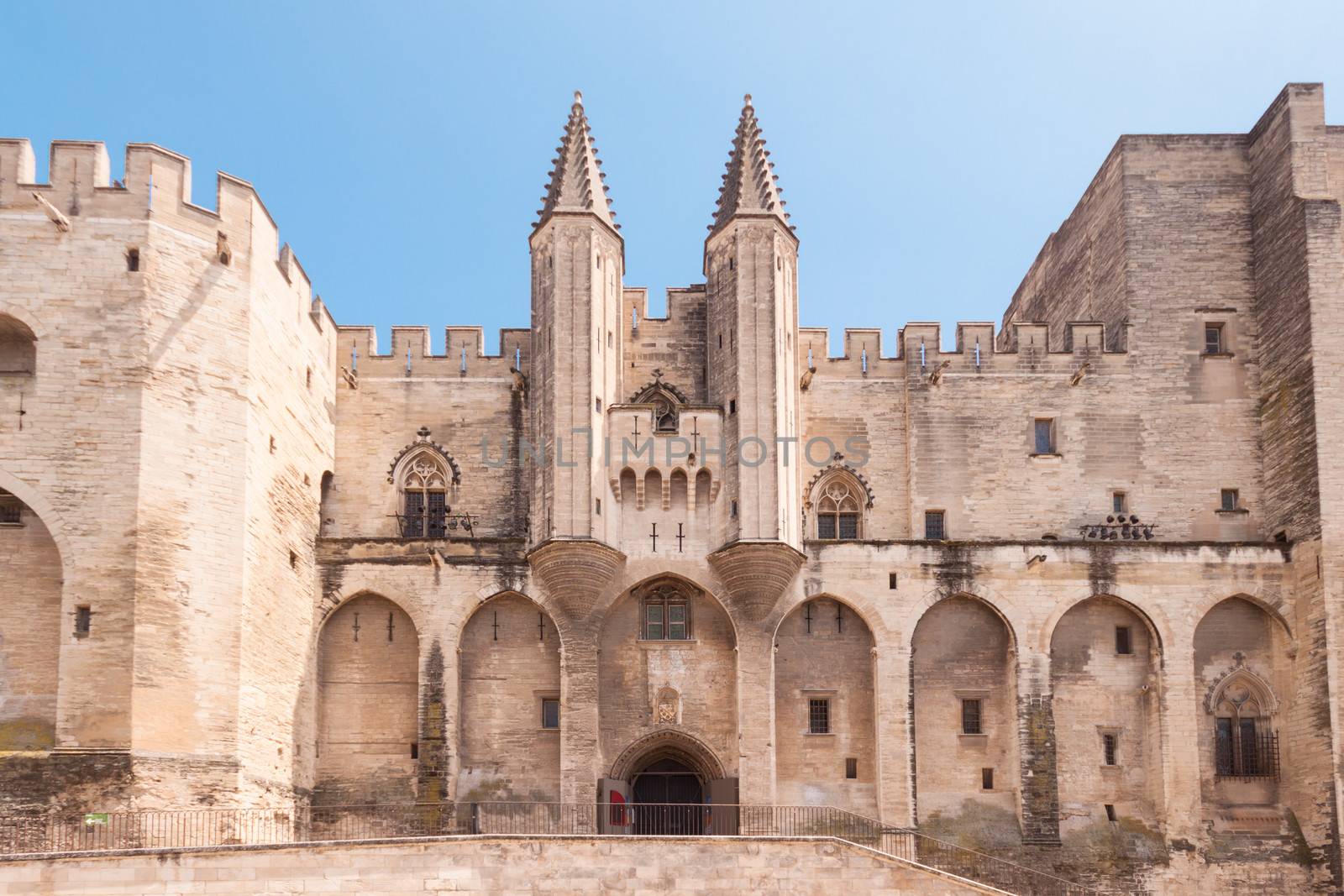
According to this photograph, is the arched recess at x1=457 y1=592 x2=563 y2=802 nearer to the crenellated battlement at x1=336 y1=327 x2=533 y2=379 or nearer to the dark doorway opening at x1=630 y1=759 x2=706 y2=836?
the dark doorway opening at x1=630 y1=759 x2=706 y2=836

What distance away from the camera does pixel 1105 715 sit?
36.5 m

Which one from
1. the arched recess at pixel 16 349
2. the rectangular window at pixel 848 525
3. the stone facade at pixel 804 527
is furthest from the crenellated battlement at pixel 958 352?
the arched recess at pixel 16 349

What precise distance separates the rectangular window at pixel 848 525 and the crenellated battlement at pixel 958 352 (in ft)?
11.1

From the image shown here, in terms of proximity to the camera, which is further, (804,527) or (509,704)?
(804,527)

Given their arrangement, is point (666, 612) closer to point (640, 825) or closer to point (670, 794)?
point (670, 794)

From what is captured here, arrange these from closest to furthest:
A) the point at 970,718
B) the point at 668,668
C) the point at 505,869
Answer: the point at 505,869 → the point at 668,668 → the point at 970,718

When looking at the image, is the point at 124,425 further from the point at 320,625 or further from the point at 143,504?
the point at 320,625

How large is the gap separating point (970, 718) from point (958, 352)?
29.2 ft

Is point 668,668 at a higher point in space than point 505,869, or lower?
higher

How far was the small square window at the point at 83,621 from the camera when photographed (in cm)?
2866

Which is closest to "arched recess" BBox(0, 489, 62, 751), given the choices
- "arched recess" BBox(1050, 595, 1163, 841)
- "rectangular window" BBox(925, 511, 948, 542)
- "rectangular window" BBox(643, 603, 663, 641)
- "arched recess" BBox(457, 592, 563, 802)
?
"arched recess" BBox(457, 592, 563, 802)

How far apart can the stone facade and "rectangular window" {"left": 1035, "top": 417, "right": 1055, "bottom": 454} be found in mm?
117

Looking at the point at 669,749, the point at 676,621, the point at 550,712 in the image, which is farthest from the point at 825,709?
the point at 550,712

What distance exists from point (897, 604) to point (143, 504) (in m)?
16.3
